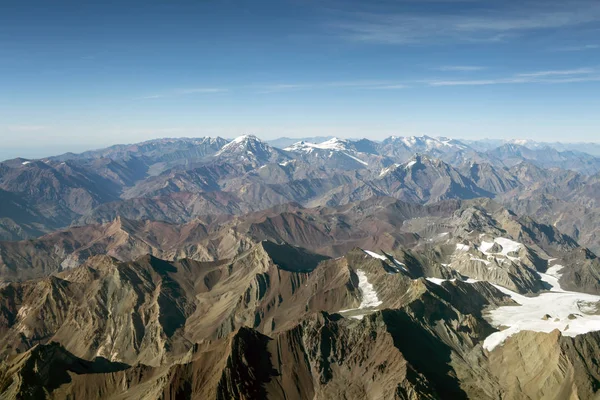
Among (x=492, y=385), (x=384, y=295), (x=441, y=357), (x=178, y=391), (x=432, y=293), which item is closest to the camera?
(x=178, y=391)

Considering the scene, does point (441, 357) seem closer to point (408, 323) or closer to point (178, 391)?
point (408, 323)

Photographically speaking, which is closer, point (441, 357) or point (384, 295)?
point (441, 357)

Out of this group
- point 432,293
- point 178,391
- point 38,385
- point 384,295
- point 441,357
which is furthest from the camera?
point 384,295

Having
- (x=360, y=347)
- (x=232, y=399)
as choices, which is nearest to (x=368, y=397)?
(x=360, y=347)

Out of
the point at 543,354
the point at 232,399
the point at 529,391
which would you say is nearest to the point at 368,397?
the point at 232,399

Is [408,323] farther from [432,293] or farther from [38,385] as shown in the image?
[38,385]

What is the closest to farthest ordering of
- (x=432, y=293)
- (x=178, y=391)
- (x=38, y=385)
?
(x=178, y=391)
(x=38, y=385)
(x=432, y=293)

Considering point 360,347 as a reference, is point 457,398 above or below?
below

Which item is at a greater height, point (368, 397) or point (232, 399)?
point (232, 399)

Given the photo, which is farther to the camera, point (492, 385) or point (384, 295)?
point (384, 295)
